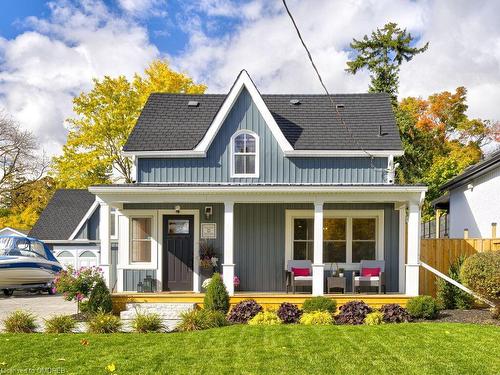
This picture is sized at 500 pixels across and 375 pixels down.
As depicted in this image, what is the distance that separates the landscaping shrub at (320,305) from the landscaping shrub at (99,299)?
15.8 feet

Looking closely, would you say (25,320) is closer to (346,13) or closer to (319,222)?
(319,222)

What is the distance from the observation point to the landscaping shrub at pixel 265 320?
12336mm

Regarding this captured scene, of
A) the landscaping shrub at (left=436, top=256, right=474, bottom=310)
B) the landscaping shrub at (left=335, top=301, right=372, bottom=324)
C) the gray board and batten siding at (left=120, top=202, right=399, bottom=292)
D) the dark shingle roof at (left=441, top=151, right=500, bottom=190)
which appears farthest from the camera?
the dark shingle roof at (left=441, top=151, right=500, bottom=190)

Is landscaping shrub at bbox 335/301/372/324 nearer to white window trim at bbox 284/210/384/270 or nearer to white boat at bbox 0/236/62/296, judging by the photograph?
white window trim at bbox 284/210/384/270

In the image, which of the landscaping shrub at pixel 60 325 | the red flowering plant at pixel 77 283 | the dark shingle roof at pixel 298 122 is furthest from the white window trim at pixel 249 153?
the landscaping shrub at pixel 60 325

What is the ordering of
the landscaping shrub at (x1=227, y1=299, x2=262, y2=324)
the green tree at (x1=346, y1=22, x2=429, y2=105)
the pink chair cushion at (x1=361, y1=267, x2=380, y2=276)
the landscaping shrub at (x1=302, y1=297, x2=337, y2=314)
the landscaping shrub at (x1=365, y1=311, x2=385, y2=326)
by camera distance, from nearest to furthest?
1. the landscaping shrub at (x1=365, y1=311, x2=385, y2=326)
2. the landscaping shrub at (x1=227, y1=299, x2=262, y2=324)
3. the landscaping shrub at (x1=302, y1=297, x2=337, y2=314)
4. the pink chair cushion at (x1=361, y1=267, x2=380, y2=276)
5. the green tree at (x1=346, y1=22, x2=429, y2=105)

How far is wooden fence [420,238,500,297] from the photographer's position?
16.1 metres

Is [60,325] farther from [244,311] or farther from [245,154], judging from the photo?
[245,154]

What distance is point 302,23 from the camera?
303 inches

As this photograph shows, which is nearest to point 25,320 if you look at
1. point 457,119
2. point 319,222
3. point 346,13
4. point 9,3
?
point 9,3

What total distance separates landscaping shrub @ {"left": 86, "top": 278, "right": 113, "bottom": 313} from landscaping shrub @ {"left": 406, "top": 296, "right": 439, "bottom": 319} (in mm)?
7285

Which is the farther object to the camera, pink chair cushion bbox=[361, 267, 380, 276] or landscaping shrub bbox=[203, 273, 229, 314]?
pink chair cushion bbox=[361, 267, 380, 276]

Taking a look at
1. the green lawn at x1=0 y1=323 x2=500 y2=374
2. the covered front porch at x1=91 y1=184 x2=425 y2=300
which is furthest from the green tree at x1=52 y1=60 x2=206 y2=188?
the green lawn at x1=0 y1=323 x2=500 y2=374

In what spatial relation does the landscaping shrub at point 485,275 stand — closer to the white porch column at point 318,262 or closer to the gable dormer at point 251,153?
the white porch column at point 318,262
